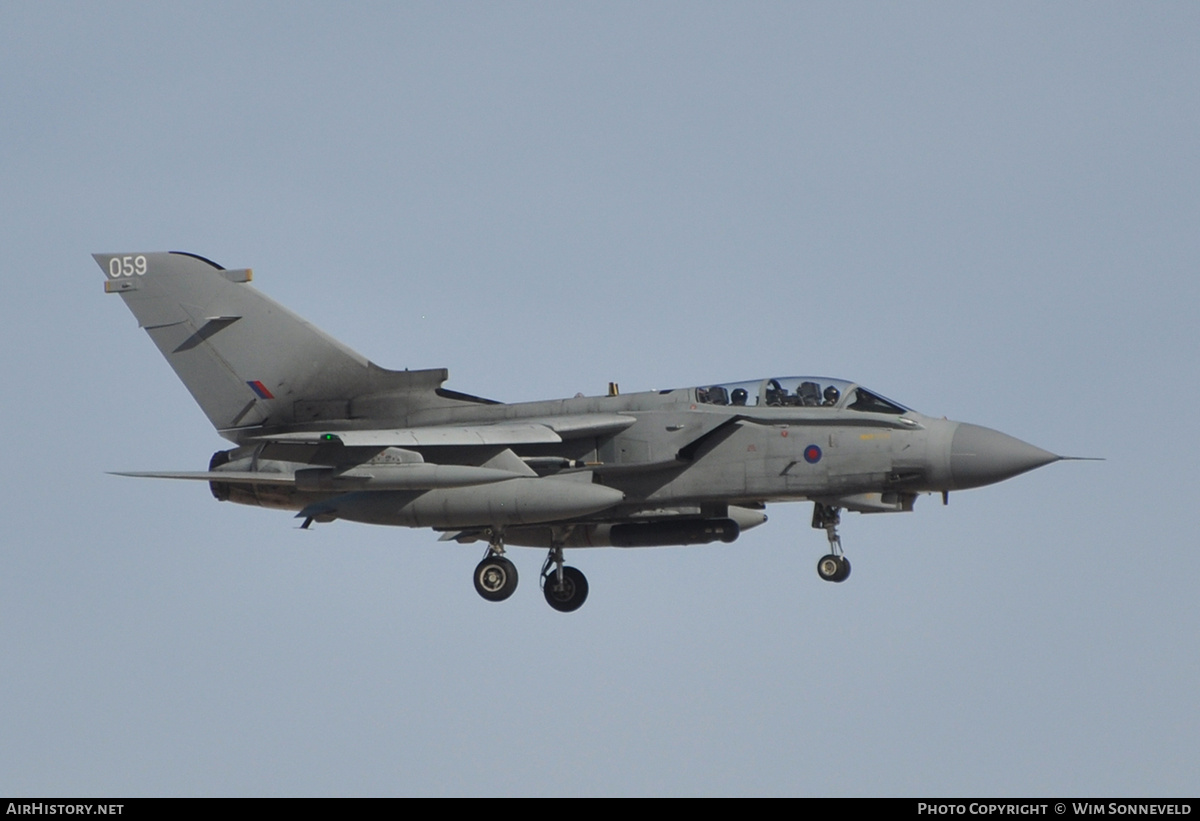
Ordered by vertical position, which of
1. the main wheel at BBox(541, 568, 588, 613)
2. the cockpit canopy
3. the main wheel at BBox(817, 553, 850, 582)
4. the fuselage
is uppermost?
the cockpit canopy

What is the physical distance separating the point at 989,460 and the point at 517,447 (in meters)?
6.46

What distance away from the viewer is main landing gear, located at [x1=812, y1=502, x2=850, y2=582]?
76.8 ft

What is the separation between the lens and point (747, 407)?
76.6 ft

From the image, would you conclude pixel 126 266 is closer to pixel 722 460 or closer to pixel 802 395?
pixel 722 460

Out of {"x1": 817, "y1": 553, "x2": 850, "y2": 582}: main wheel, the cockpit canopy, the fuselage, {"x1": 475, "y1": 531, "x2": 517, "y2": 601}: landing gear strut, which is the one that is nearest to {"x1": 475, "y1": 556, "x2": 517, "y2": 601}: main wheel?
{"x1": 475, "y1": 531, "x2": 517, "y2": 601}: landing gear strut

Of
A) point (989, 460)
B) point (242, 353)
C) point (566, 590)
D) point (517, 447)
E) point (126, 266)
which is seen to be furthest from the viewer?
point (126, 266)

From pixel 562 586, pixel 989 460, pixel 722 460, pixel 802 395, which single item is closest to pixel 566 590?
pixel 562 586

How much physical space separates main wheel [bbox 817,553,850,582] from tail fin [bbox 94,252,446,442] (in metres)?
6.01

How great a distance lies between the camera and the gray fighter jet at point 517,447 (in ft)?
74.5

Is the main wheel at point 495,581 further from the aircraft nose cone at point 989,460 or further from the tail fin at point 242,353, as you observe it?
the aircraft nose cone at point 989,460

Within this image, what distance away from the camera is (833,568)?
23.4 metres

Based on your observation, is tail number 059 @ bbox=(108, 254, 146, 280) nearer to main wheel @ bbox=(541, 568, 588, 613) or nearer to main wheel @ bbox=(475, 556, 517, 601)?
main wheel @ bbox=(475, 556, 517, 601)
